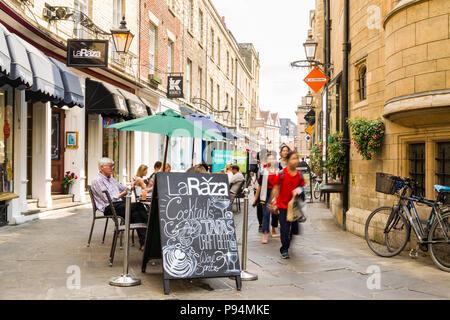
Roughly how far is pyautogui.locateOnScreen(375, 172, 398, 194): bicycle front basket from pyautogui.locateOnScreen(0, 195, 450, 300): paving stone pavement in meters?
1.05

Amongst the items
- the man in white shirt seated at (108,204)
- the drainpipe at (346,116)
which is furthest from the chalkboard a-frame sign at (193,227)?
the drainpipe at (346,116)

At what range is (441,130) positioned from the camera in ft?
23.8

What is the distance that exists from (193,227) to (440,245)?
3.54m

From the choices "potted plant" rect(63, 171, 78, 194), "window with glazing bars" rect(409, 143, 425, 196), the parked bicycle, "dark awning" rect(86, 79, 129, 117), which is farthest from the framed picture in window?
"window with glazing bars" rect(409, 143, 425, 196)

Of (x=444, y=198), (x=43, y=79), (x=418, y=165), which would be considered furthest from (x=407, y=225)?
(x=43, y=79)

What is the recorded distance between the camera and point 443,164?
23.9ft

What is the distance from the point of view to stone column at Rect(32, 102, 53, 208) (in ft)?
38.3

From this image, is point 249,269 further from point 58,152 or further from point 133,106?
point 133,106

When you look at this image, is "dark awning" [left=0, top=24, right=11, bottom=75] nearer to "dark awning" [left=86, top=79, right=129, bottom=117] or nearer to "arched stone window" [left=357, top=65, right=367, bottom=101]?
"dark awning" [left=86, top=79, right=129, bottom=117]

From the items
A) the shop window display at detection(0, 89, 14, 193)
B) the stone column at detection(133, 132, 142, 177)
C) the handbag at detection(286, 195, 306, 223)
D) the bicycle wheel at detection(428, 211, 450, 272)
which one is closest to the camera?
the bicycle wheel at detection(428, 211, 450, 272)

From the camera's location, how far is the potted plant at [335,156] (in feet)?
33.8

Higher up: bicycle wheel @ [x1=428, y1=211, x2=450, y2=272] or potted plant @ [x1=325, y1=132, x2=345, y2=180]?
potted plant @ [x1=325, y1=132, x2=345, y2=180]
